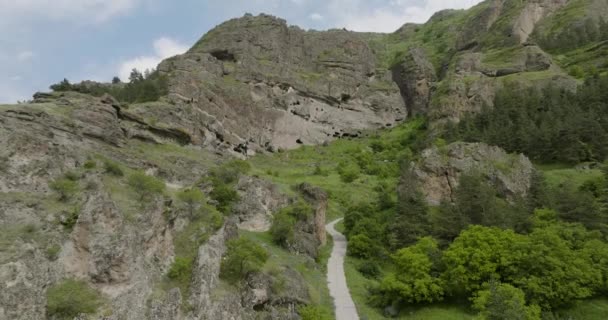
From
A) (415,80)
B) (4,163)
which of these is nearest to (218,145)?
(4,163)

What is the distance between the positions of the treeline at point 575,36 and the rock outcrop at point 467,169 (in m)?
72.1

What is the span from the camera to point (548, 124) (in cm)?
6850

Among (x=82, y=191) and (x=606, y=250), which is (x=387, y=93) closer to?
(x=606, y=250)

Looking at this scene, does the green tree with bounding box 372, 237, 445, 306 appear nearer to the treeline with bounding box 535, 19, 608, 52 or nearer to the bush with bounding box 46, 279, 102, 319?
the bush with bounding box 46, 279, 102, 319

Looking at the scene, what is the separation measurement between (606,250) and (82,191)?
127ft

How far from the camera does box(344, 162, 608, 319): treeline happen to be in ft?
112

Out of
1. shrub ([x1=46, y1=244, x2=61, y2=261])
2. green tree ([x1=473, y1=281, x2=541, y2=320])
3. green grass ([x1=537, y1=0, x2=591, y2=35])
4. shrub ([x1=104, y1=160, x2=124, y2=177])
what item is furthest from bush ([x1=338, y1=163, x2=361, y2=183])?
green grass ([x1=537, y1=0, x2=591, y2=35])

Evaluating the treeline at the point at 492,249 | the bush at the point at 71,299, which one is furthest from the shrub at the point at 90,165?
the treeline at the point at 492,249

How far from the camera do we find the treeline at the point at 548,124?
62.2 metres

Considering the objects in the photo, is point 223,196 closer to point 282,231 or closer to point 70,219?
point 282,231

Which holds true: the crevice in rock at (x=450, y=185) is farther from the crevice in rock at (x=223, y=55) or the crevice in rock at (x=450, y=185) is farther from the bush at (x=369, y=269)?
the crevice in rock at (x=223, y=55)

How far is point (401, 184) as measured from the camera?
5994 centimetres

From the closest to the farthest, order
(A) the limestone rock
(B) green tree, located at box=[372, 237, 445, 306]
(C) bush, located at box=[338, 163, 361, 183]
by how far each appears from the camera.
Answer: (B) green tree, located at box=[372, 237, 445, 306] < (C) bush, located at box=[338, 163, 361, 183] < (A) the limestone rock

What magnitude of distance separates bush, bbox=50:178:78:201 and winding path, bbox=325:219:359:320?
20820mm
